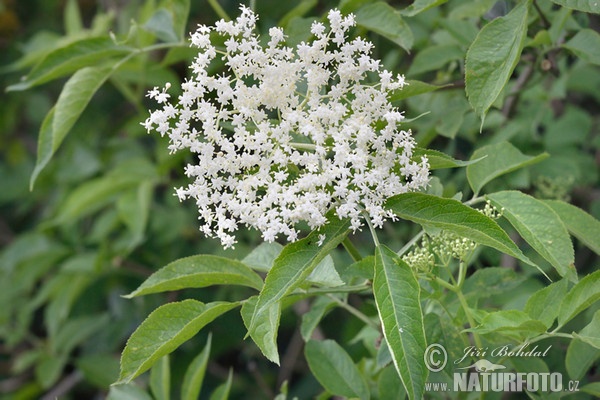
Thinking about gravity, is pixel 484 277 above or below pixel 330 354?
above

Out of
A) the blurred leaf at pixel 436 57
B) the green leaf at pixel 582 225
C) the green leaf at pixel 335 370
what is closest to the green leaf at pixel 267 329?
the green leaf at pixel 335 370

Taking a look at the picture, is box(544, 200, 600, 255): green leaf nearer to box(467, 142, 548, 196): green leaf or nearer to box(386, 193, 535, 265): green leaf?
box(467, 142, 548, 196): green leaf

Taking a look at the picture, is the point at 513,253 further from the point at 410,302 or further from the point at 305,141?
the point at 305,141

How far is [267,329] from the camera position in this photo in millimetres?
1392

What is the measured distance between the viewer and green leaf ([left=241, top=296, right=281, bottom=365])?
1.32 metres

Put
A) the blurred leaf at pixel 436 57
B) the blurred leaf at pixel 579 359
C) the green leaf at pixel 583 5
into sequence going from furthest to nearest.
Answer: the blurred leaf at pixel 436 57, the blurred leaf at pixel 579 359, the green leaf at pixel 583 5

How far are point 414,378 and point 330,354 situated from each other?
63 centimetres

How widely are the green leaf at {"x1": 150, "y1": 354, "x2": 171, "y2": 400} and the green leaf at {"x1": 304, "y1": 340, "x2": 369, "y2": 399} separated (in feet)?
1.30

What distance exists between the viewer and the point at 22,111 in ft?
13.8

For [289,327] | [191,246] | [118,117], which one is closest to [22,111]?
[118,117]

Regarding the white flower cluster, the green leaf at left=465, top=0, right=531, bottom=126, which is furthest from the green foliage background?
the white flower cluster

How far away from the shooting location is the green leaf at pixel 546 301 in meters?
1.49

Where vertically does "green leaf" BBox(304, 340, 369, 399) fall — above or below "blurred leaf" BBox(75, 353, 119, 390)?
above

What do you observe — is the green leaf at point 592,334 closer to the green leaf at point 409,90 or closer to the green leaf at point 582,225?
the green leaf at point 582,225
